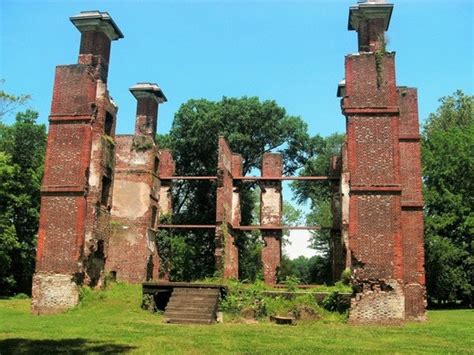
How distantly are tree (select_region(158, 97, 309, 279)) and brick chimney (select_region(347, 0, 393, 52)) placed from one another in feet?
60.5

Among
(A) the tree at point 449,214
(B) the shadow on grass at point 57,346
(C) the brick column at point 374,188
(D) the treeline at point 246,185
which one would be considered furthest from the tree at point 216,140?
(B) the shadow on grass at point 57,346

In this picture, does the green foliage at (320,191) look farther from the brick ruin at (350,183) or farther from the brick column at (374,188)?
the brick column at (374,188)

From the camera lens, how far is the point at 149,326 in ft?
39.3

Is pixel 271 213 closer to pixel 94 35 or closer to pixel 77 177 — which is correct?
pixel 77 177

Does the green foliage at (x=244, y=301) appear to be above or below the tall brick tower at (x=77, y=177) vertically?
below

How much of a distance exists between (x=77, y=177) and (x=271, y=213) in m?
11.2

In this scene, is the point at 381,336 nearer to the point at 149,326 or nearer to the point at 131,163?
the point at 149,326

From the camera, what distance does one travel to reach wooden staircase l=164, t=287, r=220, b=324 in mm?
13688

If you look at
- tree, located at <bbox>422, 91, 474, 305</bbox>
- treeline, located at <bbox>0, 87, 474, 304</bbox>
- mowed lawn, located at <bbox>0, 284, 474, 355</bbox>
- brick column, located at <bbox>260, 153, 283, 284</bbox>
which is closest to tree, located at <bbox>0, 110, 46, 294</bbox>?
treeline, located at <bbox>0, 87, 474, 304</bbox>

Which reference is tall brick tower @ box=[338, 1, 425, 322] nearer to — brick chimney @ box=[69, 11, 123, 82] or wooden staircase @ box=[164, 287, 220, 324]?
wooden staircase @ box=[164, 287, 220, 324]

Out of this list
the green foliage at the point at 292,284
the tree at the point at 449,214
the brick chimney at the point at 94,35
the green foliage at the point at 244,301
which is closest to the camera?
the green foliage at the point at 244,301

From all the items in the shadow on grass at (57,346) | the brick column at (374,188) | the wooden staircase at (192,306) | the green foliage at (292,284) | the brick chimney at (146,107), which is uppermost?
the brick chimney at (146,107)

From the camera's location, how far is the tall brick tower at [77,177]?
1597cm

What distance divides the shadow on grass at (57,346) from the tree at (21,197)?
20.5 m
